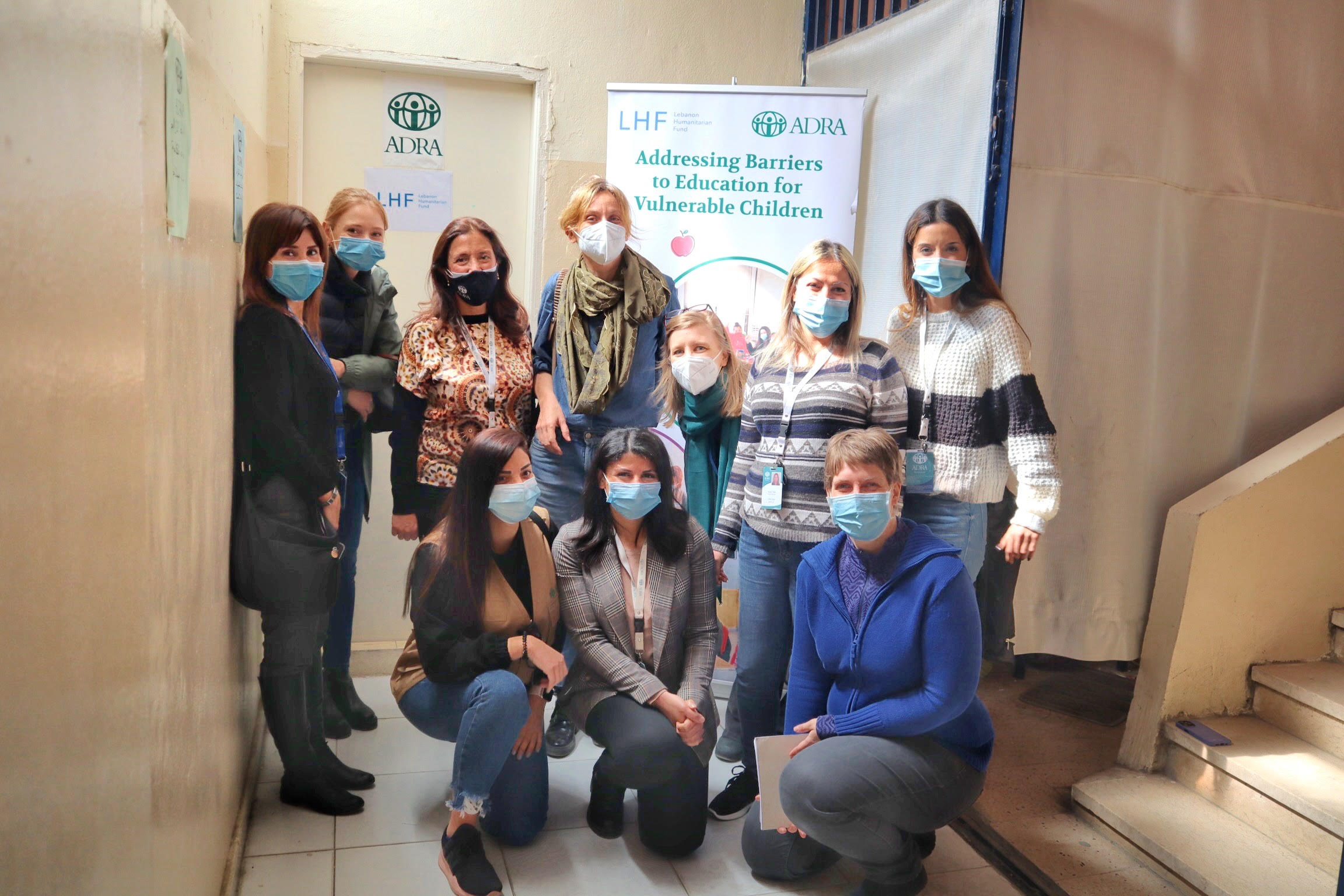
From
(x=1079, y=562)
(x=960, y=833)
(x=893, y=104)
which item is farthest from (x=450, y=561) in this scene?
(x=893, y=104)

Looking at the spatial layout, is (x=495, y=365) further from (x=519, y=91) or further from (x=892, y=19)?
(x=892, y=19)

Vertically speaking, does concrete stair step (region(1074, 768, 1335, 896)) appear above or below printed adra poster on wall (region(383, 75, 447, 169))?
below

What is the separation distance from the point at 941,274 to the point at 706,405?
0.65 metres

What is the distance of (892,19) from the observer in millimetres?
3125

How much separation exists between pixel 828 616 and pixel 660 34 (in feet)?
7.54

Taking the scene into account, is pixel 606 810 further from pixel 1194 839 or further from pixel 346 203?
pixel 346 203

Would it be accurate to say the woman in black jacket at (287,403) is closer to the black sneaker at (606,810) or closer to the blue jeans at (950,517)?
the black sneaker at (606,810)

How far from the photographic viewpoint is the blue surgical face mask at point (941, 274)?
6.93 feet

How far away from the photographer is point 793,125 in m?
3.14

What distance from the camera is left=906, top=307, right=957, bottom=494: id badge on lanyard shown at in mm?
2139

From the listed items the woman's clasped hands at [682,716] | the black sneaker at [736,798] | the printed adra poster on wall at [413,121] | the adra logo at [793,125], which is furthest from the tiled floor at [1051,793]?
the printed adra poster on wall at [413,121]

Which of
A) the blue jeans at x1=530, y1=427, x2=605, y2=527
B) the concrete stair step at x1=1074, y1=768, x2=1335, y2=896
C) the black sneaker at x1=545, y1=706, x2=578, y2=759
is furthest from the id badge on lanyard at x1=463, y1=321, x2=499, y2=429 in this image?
the concrete stair step at x1=1074, y1=768, x2=1335, y2=896

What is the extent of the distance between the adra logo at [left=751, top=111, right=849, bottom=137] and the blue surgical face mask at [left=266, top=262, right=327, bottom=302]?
1619mm

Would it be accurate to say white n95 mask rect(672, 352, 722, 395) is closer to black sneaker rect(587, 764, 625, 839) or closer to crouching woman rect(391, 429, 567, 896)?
crouching woman rect(391, 429, 567, 896)
